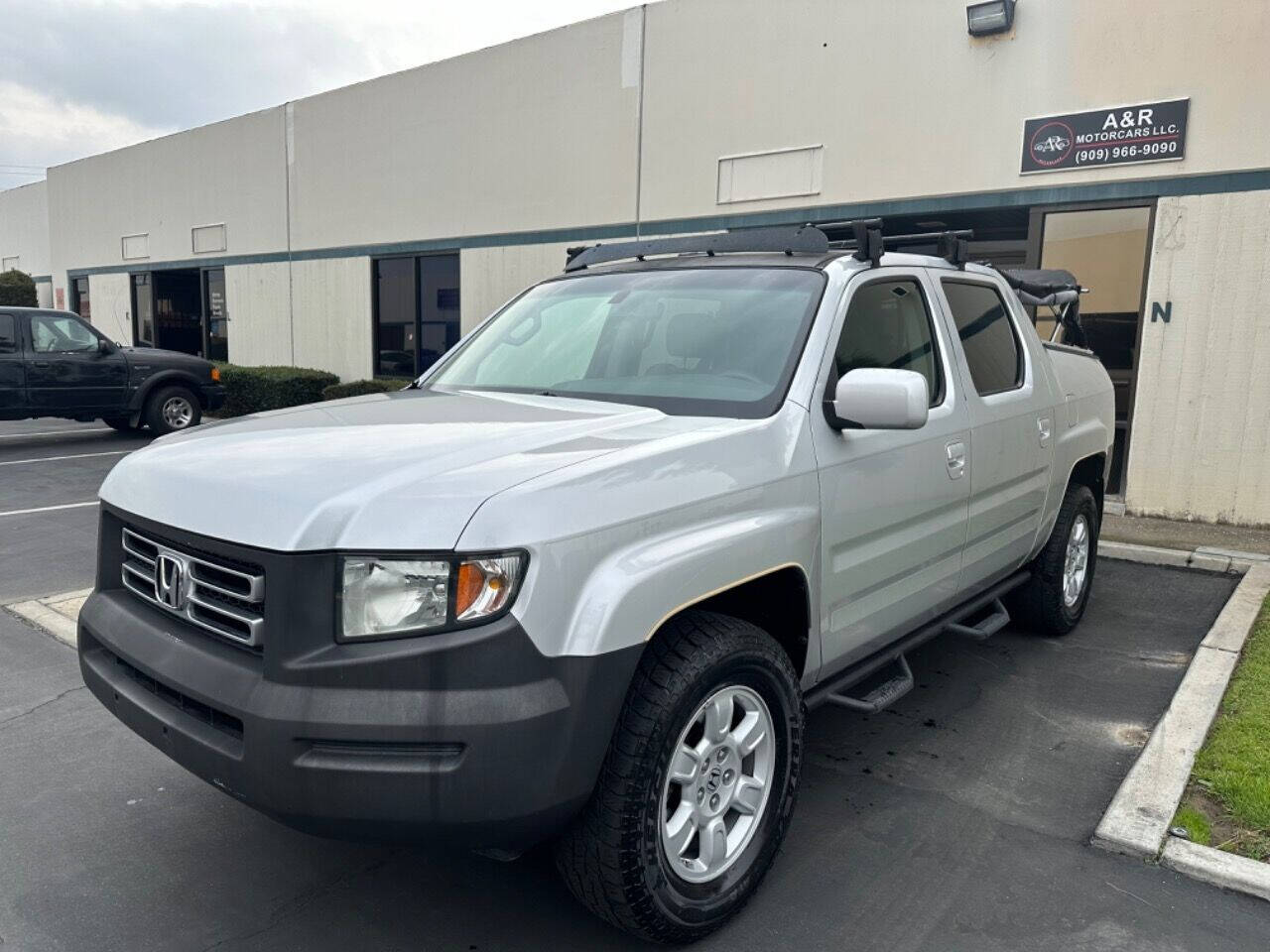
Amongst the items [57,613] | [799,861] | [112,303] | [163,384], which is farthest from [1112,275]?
[112,303]

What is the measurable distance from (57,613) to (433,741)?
14.7ft

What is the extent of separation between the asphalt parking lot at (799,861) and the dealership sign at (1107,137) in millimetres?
5154

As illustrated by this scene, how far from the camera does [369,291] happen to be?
15.3 meters

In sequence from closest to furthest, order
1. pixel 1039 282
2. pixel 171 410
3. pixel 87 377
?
pixel 1039 282, pixel 87 377, pixel 171 410

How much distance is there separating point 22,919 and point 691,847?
1.94 metres

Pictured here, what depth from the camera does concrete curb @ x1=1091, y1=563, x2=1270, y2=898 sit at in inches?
123

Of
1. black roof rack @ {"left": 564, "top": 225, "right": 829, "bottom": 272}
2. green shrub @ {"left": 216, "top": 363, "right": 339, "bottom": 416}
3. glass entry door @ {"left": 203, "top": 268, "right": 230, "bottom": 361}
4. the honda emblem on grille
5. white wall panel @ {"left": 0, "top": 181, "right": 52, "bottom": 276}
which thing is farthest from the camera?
white wall panel @ {"left": 0, "top": 181, "right": 52, "bottom": 276}

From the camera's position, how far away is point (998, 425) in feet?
14.1

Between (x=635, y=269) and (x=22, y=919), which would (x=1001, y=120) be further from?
(x=22, y=919)

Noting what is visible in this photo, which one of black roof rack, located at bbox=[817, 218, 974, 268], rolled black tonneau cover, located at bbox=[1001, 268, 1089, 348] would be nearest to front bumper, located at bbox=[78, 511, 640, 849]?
black roof rack, located at bbox=[817, 218, 974, 268]

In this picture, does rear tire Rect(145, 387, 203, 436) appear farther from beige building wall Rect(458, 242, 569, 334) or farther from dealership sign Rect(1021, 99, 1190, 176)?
dealership sign Rect(1021, 99, 1190, 176)

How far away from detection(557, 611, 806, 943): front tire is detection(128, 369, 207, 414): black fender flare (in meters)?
12.8

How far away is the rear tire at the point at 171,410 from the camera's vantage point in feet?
45.0

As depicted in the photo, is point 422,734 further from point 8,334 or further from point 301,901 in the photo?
point 8,334
